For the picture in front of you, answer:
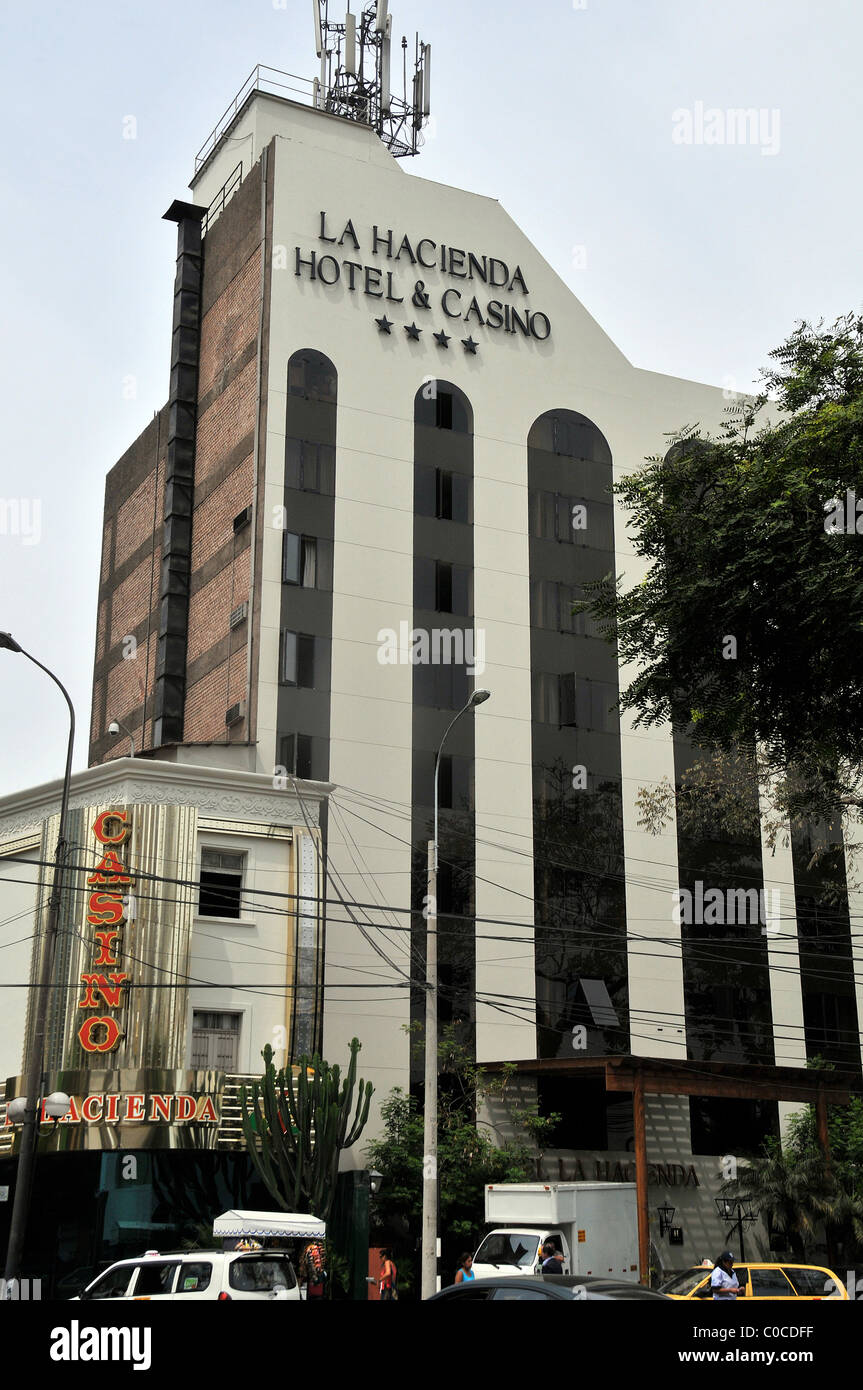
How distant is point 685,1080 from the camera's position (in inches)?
1458

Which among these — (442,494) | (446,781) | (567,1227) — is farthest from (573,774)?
(567,1227)

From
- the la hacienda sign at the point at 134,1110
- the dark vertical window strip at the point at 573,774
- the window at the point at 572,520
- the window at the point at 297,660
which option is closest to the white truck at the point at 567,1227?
the la hacienda sign at the point at 134,1110

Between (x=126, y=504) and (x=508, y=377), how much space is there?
57.1ft

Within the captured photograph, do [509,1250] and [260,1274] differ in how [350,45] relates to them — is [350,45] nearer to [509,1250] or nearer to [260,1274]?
[509,1250]

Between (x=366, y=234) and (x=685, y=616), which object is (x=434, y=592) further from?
(x=685, y=616)

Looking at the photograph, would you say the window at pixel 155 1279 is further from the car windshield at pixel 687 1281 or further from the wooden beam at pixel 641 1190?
the wooden beam at pixel 641 1190

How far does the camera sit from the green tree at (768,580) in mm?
18016

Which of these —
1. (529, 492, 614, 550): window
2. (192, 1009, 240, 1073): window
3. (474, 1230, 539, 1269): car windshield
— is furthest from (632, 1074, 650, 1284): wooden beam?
(529, 492, 614, 550): window

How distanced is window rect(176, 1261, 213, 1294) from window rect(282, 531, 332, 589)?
27552 millimetres

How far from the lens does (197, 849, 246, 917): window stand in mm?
35438

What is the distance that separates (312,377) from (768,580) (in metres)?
29.4

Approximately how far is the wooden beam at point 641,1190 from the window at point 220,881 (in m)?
11.2

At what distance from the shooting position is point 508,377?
161ft
